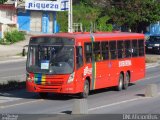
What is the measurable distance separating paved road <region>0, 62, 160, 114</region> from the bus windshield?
114 cm

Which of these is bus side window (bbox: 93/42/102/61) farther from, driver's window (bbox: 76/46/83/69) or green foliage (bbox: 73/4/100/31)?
green foliage (bbox: 73/4/100/31)

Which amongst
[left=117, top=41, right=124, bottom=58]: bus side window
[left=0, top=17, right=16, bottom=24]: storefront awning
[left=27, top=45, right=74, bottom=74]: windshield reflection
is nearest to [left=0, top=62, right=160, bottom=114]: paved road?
[left=27, top=45, right=74, bottom=74]: windshield reflection

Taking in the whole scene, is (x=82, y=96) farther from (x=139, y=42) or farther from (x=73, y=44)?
(x=139, y=42)

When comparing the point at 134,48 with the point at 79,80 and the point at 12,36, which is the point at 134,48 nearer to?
the point at 79,80

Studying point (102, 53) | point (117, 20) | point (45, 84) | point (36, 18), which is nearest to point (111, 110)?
point (45, 84)

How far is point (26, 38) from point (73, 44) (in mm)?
42470

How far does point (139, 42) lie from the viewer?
28.6 meters

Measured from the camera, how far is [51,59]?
874 inches

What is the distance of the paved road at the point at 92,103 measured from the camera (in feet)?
61.4

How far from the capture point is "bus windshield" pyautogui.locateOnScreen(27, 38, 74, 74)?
22016 mm

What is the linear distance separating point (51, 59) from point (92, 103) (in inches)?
96.5

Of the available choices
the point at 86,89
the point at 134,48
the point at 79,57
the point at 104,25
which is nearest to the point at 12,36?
the point at 104,25

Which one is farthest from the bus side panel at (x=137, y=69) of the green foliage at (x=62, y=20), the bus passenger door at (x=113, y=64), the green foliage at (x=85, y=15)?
the green foliage at (x=62, y=20)

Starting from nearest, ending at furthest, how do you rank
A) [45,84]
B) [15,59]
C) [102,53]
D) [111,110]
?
[111,110]
[45,84]
[102,53]
[15,59]
